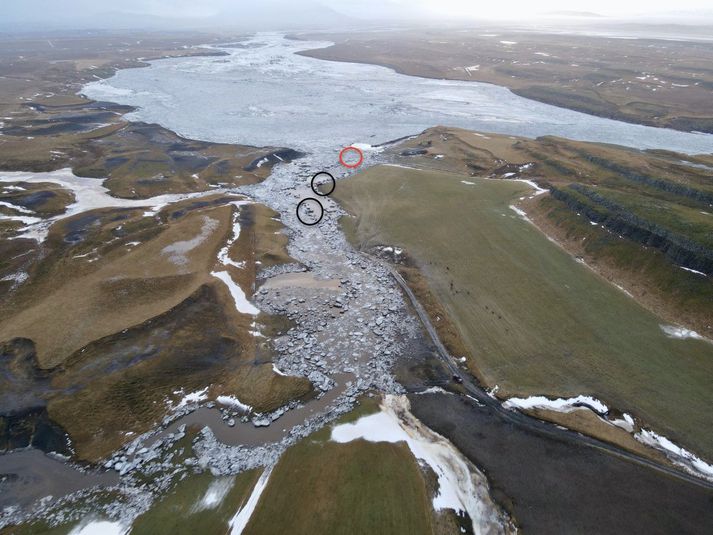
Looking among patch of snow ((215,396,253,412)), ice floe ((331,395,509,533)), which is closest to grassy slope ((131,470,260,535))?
patch of snow ((215,396,253,412))

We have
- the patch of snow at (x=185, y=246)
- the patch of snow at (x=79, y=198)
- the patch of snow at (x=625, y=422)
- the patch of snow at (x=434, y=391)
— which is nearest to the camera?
the patch of snow at (x=625, y=422)

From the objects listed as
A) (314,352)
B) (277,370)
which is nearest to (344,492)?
(277,370)

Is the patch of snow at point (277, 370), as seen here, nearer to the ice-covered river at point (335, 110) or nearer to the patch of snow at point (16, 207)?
Answer: the patch of snow at point (16, 207)

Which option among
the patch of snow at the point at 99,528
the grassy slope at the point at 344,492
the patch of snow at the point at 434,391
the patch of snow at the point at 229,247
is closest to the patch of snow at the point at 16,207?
the patch of snow at the point at 229,247

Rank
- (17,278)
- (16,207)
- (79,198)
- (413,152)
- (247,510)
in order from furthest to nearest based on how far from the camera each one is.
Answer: (413,152) → (79,198) → (16,207) → (17,278) → (247,510)

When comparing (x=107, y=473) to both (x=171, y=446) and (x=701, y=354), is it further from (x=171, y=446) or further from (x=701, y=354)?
(x=701, y=354)

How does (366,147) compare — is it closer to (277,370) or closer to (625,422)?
(277,370)

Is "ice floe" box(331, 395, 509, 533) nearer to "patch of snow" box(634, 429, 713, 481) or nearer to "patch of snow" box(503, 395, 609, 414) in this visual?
"patch of snow" box(503, 395, 609, 414)
